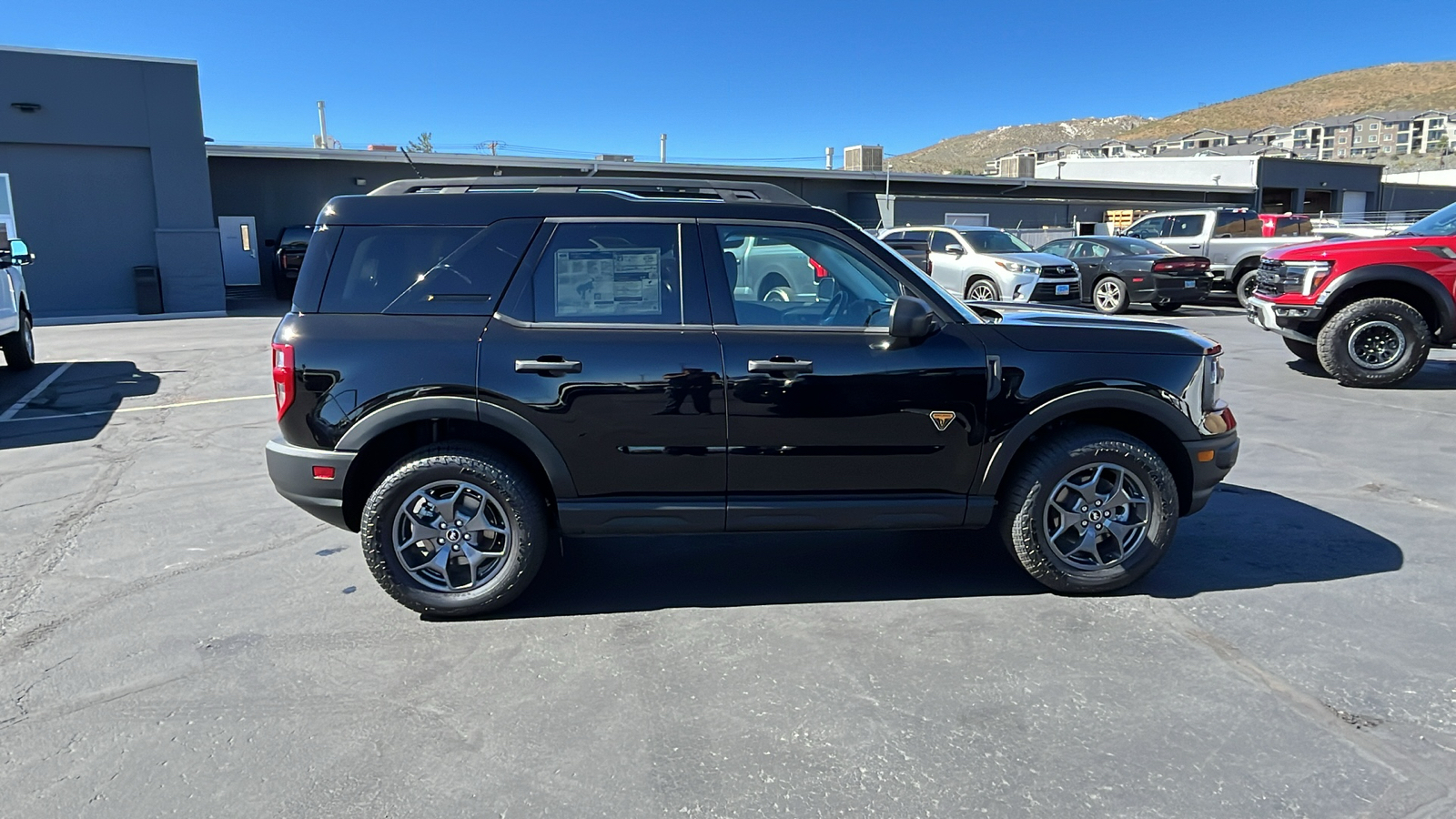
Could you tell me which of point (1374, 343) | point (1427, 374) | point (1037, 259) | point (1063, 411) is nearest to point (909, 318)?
point (1063, 411)

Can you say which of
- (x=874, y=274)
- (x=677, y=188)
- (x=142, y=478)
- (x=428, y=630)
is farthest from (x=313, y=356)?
(x=142, y=478)

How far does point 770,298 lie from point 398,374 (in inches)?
64.8

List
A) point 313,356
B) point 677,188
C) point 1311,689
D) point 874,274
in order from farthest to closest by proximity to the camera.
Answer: point 677,188
point 874,274
point 313,356
point 1311,689

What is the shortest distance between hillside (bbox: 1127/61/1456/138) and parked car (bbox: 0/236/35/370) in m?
136

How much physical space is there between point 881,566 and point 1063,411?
1208 mm

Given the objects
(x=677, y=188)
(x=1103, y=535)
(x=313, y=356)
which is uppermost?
(x=677, y=188)

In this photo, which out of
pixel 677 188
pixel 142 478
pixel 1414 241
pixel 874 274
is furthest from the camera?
pixel 1414 241

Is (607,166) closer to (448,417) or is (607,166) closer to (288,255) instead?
(288,255)

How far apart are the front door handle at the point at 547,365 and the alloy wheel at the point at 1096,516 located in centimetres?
219

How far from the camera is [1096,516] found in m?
4.17

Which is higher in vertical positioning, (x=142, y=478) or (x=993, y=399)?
(x=993, y=399)

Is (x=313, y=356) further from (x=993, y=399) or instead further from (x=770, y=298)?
(x=993, y=399)

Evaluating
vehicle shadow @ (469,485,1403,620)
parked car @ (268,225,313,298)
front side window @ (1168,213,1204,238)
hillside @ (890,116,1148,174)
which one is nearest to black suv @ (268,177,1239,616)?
vehicle shadow @ (469,485,1403,620)

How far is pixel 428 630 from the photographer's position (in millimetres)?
3967
